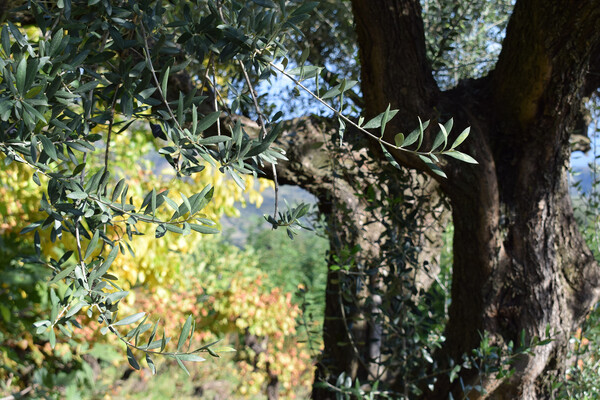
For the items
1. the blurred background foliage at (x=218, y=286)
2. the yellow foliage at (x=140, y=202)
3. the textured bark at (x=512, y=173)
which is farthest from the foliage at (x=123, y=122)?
the yellow foliage at (x=140, y=202)

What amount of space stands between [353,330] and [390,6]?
1534mm

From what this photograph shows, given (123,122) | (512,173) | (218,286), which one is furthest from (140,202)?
(218,286)

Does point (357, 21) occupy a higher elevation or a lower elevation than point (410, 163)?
higher

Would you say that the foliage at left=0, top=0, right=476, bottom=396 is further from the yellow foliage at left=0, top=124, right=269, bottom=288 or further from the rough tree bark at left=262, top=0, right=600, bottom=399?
the yellow foliage at left=0, top=124, right=269, bottom=288

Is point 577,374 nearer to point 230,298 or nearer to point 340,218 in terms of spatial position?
point 340,218

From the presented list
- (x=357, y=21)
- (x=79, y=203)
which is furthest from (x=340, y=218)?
(x=79, y=203)

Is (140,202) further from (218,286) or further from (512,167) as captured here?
(218,286)

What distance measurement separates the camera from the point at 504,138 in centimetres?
217

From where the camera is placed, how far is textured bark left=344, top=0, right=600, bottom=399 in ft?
6.23

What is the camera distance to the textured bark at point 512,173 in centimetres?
190

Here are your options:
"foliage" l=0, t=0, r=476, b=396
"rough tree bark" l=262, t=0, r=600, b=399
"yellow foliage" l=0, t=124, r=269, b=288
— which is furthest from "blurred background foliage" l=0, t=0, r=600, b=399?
"foliage" l=0, t=0, r=476, b=396

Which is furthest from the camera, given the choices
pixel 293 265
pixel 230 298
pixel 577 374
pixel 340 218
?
pixel 293 265

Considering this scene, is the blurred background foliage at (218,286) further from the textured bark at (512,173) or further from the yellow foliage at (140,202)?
the textured bark at (512,173)

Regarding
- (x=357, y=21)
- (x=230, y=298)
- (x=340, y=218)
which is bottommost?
(x=230, y=298)
